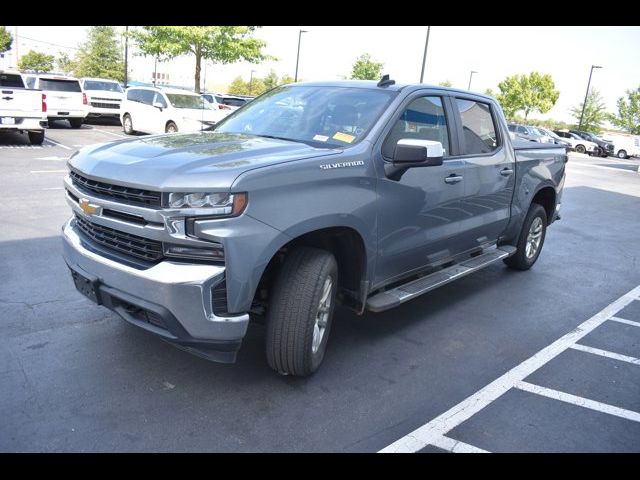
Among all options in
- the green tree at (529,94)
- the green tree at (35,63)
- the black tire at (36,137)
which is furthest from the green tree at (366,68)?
the green tree at (35,63)

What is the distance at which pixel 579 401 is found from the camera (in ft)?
12.1

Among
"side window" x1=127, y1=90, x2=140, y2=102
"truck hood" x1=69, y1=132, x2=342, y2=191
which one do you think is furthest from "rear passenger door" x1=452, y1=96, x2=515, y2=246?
"side window" x1=127, y1=90, x2=140, y2=102

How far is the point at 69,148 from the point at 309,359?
45.2ft

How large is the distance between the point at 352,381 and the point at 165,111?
15526 mm

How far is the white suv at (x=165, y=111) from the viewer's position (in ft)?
56.7

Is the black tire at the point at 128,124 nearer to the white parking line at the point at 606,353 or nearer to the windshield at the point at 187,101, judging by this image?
the windshield at the point at 187,101

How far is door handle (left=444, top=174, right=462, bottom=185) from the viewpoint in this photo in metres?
4.55

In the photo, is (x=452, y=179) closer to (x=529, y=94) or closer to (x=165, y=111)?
(x=165, y=111)

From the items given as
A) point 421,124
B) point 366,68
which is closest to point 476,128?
point 421,124

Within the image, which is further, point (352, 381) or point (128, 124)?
point (128, 124)
